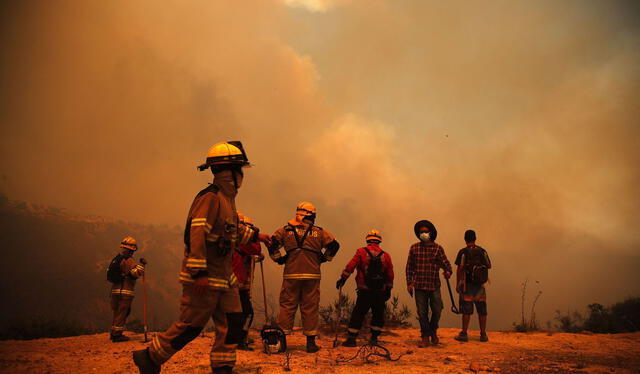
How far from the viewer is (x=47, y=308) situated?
31.1 m

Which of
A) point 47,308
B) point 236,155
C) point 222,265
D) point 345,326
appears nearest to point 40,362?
point 222,265

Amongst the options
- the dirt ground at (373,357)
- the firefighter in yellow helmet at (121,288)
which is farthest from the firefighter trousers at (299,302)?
the firefighter in yellow helmet at (121,288)

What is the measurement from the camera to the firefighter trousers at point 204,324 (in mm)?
4430

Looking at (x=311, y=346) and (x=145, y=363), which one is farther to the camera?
(x=311, y=346)

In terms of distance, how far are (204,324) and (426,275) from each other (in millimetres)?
5907

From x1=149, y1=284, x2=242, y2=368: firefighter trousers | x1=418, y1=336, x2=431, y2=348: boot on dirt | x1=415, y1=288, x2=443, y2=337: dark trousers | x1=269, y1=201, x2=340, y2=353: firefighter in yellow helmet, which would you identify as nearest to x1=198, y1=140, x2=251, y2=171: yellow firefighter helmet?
x1=149, y1=284, x2=242, y2=368: firefighter trousers

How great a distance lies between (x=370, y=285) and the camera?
8492mm

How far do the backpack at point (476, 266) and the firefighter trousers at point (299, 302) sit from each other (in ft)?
13.6

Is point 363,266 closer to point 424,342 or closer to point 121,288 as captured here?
point 424,342

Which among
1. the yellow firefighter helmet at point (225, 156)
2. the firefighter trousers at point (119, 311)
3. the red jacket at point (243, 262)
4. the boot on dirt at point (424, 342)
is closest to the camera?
the yellow firefighter helmet at point (225, 156)

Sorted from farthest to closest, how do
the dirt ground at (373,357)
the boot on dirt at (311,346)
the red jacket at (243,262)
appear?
the red jacket at (243,262) → the boot on dirt at (311,346) → the dirt ground at (373,357)

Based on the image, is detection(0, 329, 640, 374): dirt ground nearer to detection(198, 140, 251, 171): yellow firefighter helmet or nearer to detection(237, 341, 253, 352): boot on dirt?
detection(237, 341, 253, 352): boot on dirt

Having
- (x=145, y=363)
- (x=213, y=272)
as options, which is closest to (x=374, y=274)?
(x=213, y=272)

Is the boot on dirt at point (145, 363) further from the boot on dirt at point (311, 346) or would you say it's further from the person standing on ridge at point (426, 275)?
the person standing on ridge at point (426, 275)
